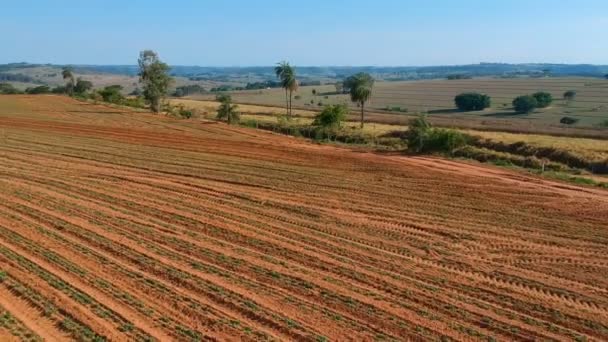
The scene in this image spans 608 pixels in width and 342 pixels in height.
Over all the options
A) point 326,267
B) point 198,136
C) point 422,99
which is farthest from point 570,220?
point 422,99

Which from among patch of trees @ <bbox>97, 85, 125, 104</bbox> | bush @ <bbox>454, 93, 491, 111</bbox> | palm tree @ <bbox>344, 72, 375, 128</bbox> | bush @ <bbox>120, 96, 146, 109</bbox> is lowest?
bush @ <bbox>454, 93, 491, 111</bbox>

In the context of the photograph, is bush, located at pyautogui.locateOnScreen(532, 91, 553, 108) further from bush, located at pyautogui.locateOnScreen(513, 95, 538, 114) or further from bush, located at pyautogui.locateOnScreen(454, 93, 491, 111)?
bush, located at pyautogui.locateOnScreen(454, 93, 491, 111)

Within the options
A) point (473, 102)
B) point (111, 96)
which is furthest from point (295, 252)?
point (473, 102)

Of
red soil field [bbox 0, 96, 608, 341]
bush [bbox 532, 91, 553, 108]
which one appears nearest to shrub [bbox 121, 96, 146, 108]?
red soil field [bbox 0, 96, 608, 341]

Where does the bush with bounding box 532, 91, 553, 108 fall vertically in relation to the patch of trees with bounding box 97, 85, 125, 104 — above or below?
below

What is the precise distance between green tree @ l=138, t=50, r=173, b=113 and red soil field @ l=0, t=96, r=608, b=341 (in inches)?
1548

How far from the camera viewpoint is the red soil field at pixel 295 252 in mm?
12047

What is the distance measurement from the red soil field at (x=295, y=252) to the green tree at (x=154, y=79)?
39.3m

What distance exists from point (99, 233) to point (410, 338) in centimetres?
1054

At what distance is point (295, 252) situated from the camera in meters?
16.5

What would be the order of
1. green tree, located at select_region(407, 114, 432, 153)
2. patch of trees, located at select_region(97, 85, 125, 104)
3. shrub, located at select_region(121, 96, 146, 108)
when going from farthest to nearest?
patch of trees, located at select_region(97, 85, 125, 104)
shrub, located at select_region(121, 96, 146, 108)
green tree, located at select_region(407, 114, 432, 153)

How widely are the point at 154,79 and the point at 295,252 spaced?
58.1 meters

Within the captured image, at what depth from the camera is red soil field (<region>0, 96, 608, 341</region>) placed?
1205cm

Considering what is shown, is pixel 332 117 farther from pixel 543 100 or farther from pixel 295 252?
pixel 543 100
